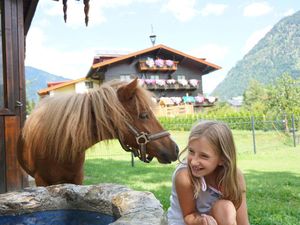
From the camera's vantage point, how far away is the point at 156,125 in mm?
2836

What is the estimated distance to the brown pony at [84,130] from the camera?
2.57 m

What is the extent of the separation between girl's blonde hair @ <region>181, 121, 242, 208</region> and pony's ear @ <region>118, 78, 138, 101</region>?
3.45 ft

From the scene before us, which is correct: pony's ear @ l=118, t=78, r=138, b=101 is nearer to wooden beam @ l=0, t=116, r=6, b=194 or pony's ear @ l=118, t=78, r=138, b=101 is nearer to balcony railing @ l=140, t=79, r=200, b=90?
wooden beam @ l=0, t=116, r=6, b=194

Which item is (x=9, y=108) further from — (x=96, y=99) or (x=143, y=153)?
(x=143, y=153)

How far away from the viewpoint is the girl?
1.71m

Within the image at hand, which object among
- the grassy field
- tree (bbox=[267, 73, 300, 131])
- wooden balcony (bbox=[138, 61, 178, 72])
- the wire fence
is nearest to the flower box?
wooden balcony (bbox=[138, 61, 178, 72])

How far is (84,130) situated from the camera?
259cm

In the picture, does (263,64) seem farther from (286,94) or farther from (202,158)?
(202,158)

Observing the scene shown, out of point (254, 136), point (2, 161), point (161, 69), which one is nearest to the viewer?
point (2, 161)

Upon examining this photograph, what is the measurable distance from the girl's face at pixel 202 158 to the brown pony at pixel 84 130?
104 centimetres

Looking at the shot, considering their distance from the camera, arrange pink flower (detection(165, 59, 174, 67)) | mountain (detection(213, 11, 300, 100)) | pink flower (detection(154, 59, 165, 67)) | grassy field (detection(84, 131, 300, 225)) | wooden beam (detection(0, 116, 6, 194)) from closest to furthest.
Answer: wooden beam (detection(0, 116, 6, 194)), grassy field (detection(84, 131, 300, 225)), pink flower (detection(154, 59, 165, 67)), pink flower (detection(165, 59, 174, 67)), mountain (detection(213, 11, 300, 100))

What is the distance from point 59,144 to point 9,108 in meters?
1.32

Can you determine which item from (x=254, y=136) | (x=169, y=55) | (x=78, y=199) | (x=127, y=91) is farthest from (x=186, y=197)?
(x=169, y=55)

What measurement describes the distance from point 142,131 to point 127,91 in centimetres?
33
